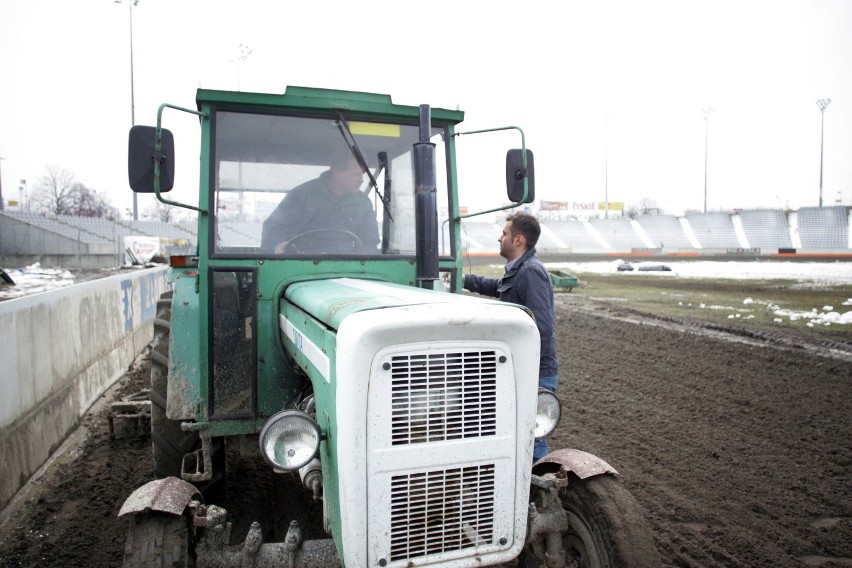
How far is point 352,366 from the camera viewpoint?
209 cm

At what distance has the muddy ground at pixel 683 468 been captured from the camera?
11.6 ft

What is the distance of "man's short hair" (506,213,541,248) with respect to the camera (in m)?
4.49

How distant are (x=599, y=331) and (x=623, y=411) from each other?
5294mm

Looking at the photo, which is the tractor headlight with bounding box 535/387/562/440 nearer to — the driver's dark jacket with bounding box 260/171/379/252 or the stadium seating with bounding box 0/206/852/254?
the driver's dark jacket with bounding box 260/171/379/252

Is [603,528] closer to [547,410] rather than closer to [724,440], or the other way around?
[547,410]

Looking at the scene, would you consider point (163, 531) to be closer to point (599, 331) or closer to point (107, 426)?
point (107, 426)

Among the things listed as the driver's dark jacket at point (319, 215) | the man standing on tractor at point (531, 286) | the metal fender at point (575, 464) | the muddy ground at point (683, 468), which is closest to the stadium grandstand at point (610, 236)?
the muddy ground at point (683, 468)

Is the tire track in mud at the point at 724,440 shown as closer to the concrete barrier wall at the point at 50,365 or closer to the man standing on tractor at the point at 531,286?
the man standing on tractor at the point at 531,286

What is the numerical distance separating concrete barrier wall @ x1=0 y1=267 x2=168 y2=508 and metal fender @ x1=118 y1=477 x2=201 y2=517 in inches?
71.1

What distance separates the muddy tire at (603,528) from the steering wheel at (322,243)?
176cm

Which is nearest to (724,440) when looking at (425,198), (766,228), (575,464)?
(575,464)

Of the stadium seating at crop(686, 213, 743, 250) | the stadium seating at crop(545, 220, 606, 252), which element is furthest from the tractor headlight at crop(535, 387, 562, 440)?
the stadium seating at crop(686, 213, 743, 250)

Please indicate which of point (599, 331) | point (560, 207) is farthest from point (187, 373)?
point (560, 207)

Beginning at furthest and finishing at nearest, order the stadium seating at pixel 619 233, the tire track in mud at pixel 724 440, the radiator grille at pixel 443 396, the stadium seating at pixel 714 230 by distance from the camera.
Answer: the stadium seating at pixel 619 233
the stadium seating at pixel 714 230
the tire track in mud at pixel 724 440
the radiator grille at pixel 443 396
